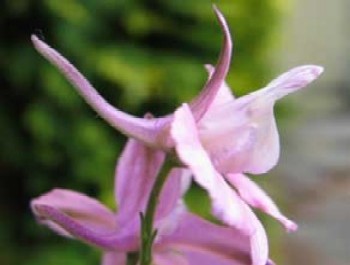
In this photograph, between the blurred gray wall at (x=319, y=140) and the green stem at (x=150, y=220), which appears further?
the blurred gray wall at (x=319, y=140)

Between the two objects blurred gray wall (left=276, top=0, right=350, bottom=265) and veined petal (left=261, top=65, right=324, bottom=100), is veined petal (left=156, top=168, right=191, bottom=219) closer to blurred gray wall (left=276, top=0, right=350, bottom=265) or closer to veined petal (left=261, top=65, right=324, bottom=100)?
veined petal (left=261, top=65, right=324, bottom=100)

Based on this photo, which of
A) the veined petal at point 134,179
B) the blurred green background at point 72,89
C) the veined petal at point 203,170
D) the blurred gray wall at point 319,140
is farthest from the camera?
the blurred gray wall at point 319,140

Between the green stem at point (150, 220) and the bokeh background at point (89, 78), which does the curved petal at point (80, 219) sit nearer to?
the green stem at point (150, 220)

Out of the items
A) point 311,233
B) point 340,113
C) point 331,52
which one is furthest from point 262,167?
point 331,52

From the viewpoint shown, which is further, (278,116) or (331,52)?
(331,52)

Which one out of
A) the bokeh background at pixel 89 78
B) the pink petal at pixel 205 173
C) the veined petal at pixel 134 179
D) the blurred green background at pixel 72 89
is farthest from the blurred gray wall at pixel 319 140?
the pink petal at pixel 205 173

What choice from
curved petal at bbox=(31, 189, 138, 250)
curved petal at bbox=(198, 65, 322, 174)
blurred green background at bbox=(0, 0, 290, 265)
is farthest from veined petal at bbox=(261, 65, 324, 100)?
blurred green background at bbox=(0, 0, 290, 265)

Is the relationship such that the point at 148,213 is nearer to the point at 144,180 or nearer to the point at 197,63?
the point at 144,180
